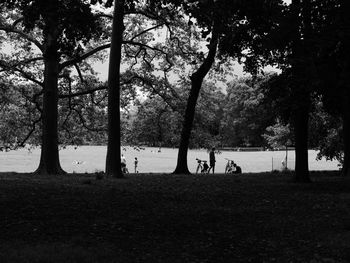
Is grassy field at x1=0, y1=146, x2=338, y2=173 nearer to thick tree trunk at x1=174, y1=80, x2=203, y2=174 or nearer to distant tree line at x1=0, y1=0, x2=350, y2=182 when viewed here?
distant tree line at x1=0, y1=0, x2=350, y2=182

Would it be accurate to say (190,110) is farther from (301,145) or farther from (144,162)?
(144,162)

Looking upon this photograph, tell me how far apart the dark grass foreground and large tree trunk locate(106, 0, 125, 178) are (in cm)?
656

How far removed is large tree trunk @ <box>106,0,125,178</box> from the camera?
1983 cm

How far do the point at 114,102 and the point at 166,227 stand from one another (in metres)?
11.6

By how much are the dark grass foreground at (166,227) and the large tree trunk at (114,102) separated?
6.56 m

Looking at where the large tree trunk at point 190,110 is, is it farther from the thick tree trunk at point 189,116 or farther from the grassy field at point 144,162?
the grassy field at point 144,162

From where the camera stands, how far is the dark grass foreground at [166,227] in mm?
7105

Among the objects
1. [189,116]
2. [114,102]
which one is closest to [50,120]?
[114,102]

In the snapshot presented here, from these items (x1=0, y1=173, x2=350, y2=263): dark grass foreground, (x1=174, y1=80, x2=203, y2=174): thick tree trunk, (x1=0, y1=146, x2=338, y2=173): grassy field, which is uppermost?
(x1=174, y1=80, x2=203, y2=174): thick tree trunk

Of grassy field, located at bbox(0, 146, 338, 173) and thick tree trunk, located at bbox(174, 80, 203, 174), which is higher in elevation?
thick tree trunk, located at bbox(174, 80, 203, 174)

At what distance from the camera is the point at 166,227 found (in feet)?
29.0

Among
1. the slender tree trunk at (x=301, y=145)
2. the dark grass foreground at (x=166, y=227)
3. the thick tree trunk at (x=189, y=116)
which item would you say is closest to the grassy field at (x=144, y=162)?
the thick tree trunk at (x=189, y=116)

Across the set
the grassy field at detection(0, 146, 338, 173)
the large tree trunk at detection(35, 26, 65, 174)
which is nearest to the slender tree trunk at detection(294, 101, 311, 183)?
the large tree trunk at detection(35, 26, 65, 174)

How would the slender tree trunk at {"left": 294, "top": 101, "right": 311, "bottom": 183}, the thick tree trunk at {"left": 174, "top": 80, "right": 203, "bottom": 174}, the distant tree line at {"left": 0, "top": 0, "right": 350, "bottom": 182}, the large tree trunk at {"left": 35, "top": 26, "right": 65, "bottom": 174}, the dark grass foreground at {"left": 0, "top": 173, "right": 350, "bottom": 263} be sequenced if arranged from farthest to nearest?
the thick tree trunk at {"left": 174, "top": 80, "right": 203, "bottom": 174} < the large tree trunk at {"left": 35, "top": 26, "right": 65, "bottom": 174} < the slender tree trunk at {"left": 294, "top": 101, "right": 311, "bottom": 183} < the distant tree line at {"left": 0, "top": 0, "right": 350, "bottom": 182} < the dark grass foreground at {"left": 0, "top": 173, "right": 350, "bottom": 263}
